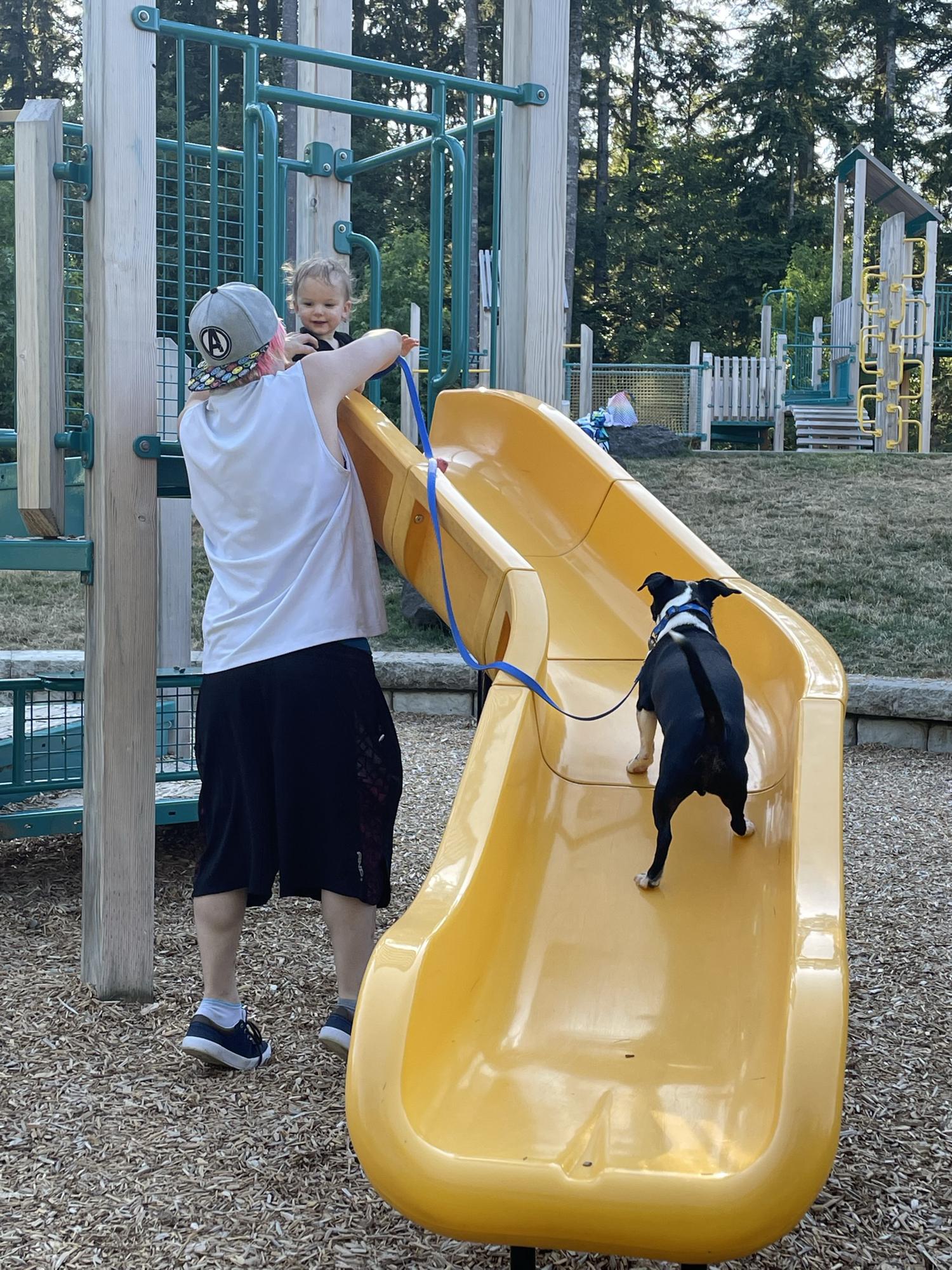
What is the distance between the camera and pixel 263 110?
4.00 metres

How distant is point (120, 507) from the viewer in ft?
11.6

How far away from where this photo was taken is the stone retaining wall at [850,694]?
291 inches

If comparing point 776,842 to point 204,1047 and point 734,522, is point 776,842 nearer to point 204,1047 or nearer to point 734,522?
point 204,1047

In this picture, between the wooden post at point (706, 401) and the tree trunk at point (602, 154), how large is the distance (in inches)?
569

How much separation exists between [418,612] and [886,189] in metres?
13.2

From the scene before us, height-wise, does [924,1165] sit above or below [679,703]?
below

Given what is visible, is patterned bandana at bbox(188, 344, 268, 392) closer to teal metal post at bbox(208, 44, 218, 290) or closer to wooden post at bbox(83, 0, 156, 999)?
wooden post at bbox(83, 0, 156, 999)

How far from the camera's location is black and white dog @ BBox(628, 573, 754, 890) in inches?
108

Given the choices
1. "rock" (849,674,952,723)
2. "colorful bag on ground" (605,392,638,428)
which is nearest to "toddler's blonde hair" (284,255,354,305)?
"rock" (849,674,952,723)

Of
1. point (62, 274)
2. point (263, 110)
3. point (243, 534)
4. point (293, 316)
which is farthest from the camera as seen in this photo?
point (293, 316)

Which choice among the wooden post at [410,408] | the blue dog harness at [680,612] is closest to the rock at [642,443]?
the wooden post at [410,408]

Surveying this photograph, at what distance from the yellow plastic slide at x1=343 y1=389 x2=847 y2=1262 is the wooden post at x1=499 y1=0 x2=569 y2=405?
0.73 metres

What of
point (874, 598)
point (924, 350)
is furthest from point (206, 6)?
point (874, 598)

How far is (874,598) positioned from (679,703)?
718 cm
